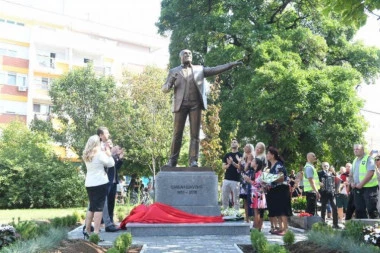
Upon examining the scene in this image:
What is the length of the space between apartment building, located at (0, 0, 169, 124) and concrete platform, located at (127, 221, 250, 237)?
3254cm

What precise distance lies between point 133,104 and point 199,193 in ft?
70.5

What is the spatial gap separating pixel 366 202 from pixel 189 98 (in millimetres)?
4494

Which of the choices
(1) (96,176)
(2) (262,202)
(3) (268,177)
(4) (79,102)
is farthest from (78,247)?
(4) (79,102)

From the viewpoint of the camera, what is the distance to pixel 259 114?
2130 cm

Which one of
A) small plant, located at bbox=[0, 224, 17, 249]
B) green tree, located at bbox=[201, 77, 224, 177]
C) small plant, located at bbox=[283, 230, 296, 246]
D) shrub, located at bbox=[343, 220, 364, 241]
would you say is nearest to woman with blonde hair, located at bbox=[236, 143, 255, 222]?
small plant, located at bbox=[283, 230, 296, 246]

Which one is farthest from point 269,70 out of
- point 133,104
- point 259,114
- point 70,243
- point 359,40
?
point 70,243

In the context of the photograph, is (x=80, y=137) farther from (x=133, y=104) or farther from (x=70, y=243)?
(x=70, y=243)

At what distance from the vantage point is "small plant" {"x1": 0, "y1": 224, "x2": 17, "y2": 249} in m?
6.54

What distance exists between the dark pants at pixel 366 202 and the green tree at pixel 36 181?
18.1 metres

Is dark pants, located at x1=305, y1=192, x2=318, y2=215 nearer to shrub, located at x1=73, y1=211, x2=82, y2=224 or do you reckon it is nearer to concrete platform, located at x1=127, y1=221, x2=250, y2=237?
concrete platform, located at x1=127, y1=221, x2=250, y2=237

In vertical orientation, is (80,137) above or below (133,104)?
below

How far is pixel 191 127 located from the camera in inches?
448

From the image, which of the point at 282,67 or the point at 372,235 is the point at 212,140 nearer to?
the point at 282,67

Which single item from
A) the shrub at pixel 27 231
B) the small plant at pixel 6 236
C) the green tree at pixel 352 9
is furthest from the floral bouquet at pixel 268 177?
the small plant at pixel 6 236
